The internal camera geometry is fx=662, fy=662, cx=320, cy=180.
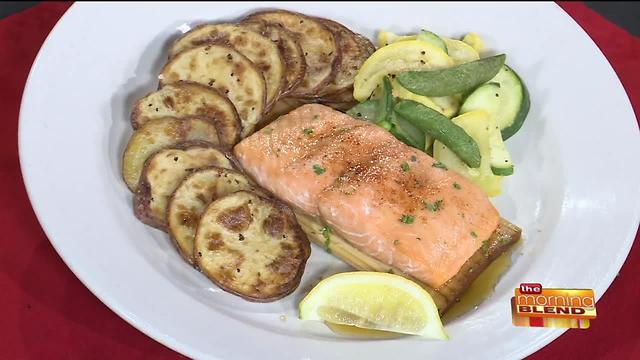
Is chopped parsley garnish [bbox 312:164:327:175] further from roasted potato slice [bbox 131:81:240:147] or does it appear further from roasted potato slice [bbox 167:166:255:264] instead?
roasted potato slice [bbox 131:81:240:147]

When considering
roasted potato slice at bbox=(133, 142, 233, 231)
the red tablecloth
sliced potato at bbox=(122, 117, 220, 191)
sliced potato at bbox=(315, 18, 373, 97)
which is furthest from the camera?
sliced potato at bbox=(315, 18, 373, 97)

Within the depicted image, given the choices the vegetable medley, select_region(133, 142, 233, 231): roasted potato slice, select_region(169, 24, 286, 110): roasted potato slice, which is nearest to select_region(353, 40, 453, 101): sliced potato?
the vegetable medley

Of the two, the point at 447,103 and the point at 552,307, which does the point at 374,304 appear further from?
the point at 447,103

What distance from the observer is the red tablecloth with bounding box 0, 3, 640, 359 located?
9.67 ft

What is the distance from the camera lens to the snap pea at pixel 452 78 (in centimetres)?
358

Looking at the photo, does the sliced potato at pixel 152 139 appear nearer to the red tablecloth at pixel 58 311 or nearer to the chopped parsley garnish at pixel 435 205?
the red tablecloth at pixel 58 311

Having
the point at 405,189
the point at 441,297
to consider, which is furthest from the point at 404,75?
the point at 441,297

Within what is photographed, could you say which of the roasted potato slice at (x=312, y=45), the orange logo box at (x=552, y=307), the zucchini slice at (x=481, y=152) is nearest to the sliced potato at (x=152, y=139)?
the roasted potato slice at (x=312, y=45)

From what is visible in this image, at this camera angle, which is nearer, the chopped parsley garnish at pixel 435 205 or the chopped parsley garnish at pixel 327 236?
the chopped parsley garnish at pixel 435 205

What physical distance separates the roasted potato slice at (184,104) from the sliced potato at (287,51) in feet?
1.34

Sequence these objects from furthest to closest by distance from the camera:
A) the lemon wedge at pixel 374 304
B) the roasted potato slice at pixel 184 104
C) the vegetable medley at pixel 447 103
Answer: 1. the vegetable medley at pixel 447 103
2. the roasted potato slice at pixel 184 104
3. the lemon wedge at pixel 374 304

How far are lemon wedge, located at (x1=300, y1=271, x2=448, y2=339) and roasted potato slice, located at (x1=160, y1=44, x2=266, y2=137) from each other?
1.07 meters

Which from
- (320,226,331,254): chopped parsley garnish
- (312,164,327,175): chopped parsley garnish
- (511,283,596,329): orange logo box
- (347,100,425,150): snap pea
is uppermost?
(347,100,425,150): snap pea

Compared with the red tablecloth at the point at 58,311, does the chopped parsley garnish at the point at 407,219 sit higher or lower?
higher
